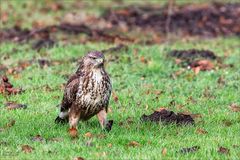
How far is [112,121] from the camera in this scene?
32.3 ft

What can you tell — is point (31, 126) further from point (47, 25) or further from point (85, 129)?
point (47, 25)

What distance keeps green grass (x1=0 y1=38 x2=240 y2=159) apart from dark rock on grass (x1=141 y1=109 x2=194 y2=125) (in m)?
0.15

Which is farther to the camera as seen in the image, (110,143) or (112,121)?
(112,121)

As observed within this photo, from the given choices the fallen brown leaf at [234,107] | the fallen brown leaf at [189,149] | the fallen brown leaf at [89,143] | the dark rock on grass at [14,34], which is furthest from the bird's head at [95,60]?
the dark rock on grass at [14,34]

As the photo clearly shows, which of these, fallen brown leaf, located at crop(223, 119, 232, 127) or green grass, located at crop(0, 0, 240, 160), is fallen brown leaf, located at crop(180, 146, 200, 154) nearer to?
green grass, located at crop(0, 0, 240, 160)

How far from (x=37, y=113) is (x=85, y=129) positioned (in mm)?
1258

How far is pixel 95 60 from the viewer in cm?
960

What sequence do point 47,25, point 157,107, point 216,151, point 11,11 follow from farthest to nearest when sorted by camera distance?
point 11,11 < point 47,25 < point 157,107 < point 216,151

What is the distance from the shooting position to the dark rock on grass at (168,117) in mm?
10211

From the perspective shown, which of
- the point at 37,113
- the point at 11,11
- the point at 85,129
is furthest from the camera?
the point at 11,11

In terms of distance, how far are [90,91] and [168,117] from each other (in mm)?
1349

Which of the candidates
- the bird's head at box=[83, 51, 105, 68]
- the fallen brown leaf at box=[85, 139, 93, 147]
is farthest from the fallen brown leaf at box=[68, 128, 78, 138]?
the bird's head at box=[83, 51, 105, 68]

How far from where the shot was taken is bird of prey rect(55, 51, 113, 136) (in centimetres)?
952

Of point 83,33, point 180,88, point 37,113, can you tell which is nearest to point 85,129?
point 37,113
